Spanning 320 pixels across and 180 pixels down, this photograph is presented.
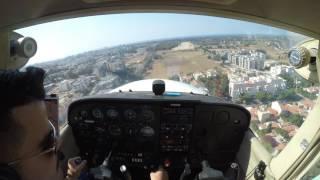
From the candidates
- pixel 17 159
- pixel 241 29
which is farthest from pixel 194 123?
pixel 17 159

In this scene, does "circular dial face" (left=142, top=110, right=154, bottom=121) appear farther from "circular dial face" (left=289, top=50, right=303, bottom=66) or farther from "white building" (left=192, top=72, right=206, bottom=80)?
"circular dial face" (left=289, top=50, right=303, bottom=66)

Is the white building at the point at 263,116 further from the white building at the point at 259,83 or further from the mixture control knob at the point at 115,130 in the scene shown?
the mixture control knob at the point at 115,130

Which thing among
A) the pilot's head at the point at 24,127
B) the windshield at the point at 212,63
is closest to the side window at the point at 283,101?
the windshield at the point at 212,63

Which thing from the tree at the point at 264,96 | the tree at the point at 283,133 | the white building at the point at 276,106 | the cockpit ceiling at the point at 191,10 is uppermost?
the cockpit ceiling at the point at 191,10

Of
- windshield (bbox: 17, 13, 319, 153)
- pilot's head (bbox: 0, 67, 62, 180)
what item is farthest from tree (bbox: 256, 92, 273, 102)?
pilot's head (bbox: 0, 67, 62, 180)

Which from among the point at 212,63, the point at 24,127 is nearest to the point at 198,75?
the point at 212,63

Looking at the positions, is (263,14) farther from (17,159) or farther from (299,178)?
(17,159)

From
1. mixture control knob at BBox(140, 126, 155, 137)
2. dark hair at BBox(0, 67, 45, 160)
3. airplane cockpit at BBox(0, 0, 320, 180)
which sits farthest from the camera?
mixture control knob at BBox(140, 126, 155, 137)

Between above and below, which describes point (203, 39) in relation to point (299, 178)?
above
